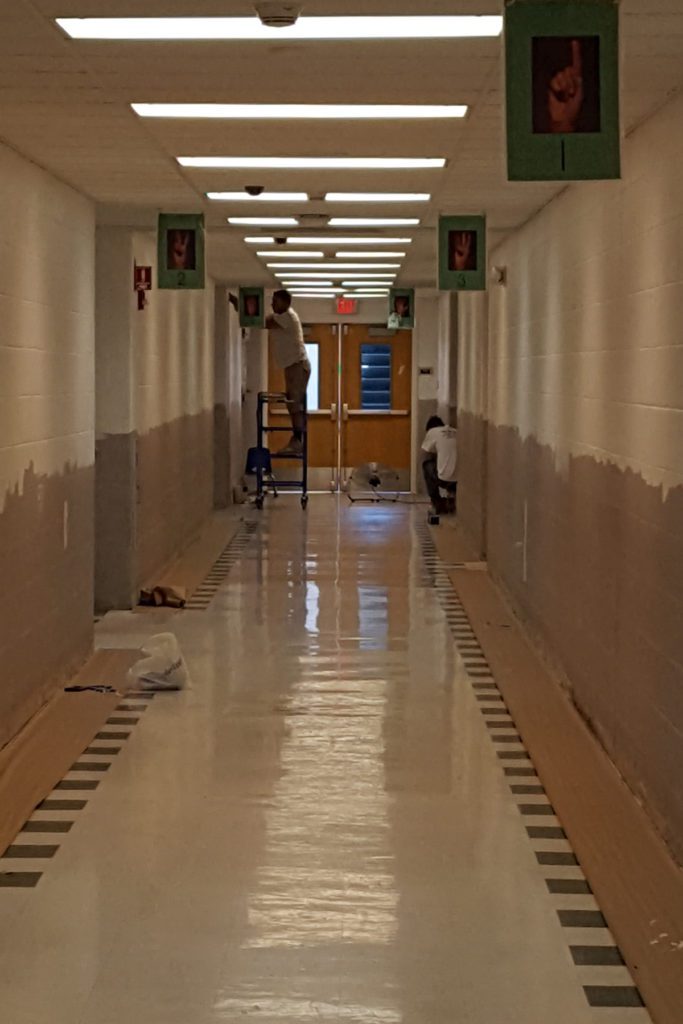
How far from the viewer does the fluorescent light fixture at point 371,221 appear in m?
10.1

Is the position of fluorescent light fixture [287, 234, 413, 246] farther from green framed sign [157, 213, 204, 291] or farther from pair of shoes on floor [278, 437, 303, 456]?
pair of shoes on floor [278, 437, 303, 456]

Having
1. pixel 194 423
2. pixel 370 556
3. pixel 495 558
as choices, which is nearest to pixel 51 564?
pixel 495 558

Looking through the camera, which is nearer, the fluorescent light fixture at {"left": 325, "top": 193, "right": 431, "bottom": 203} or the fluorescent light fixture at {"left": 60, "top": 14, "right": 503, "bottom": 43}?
the fluorescent light fixture at {"left": 60, "top": 14, "right": 503, "bottom": 43}

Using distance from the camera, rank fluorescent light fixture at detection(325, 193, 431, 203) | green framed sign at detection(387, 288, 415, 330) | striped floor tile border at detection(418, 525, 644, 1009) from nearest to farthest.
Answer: striped floor tile border at detection(418, 525, 644, 1009) < fluorescent light fixture at detection(325, 193, 431, 203) < green framed sign at detection(387, 288, 415, 330)

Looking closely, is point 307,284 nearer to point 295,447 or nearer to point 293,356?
point 293,356

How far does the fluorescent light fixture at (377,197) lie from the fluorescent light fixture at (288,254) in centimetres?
377

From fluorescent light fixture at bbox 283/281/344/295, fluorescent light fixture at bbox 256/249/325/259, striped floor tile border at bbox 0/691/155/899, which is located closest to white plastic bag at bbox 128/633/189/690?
striped floor tile border at bbox 0/691/155/899

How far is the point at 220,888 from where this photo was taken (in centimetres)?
508

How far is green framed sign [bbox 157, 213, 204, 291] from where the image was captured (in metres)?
Result: 9.77

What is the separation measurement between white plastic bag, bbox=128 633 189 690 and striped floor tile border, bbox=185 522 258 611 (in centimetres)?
276

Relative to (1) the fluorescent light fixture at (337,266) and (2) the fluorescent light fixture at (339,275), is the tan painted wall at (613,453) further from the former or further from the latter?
(2) the fluorescent light fixture at (339,275)

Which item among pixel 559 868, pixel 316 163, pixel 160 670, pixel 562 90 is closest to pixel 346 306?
pixel 160 670

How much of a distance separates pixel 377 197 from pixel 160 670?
291 centimetres

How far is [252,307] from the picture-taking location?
18.7 m
